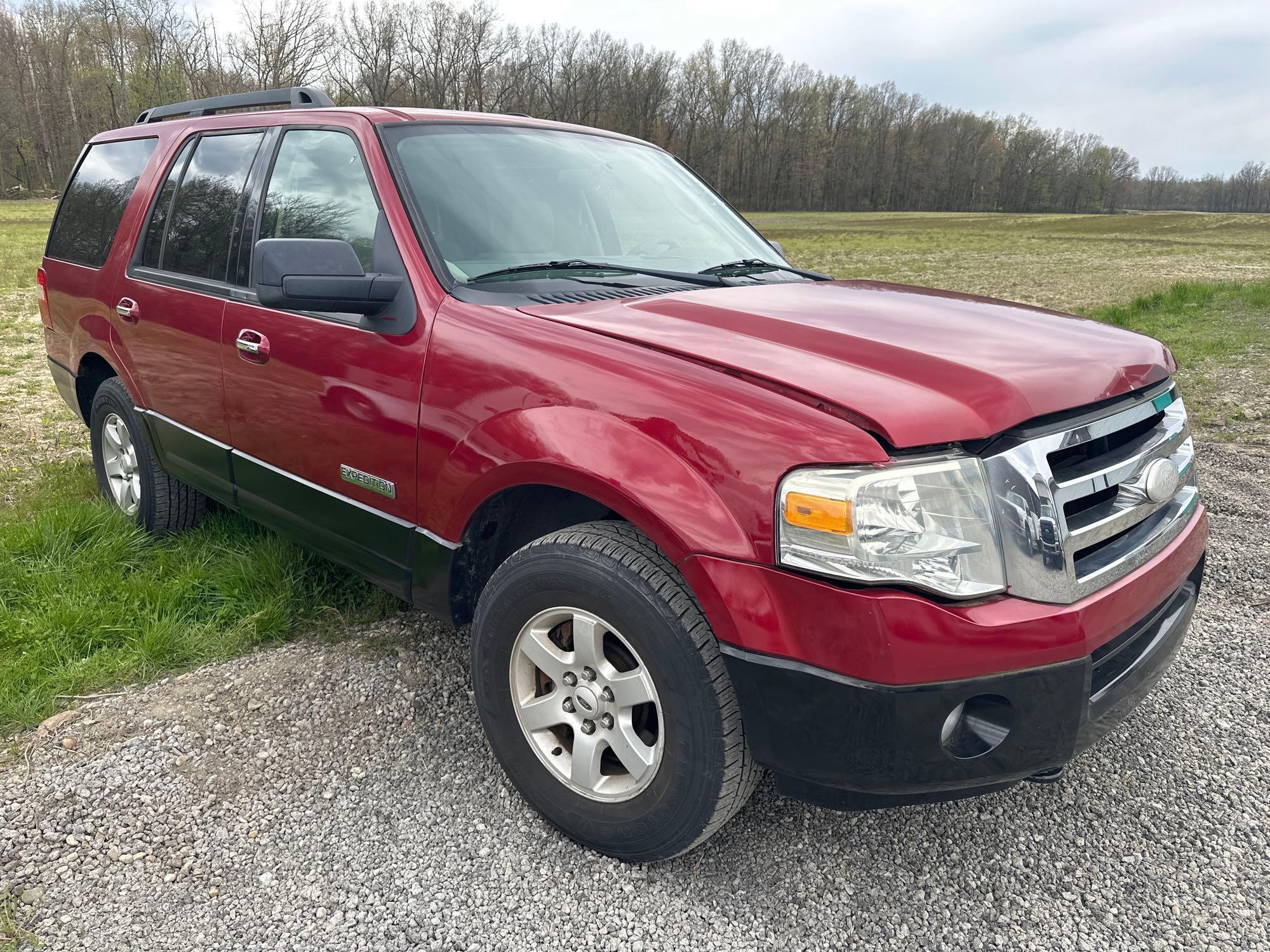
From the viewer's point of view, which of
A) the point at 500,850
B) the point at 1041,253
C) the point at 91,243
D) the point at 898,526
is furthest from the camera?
the point at 1041,253

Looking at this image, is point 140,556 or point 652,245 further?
point 140,556

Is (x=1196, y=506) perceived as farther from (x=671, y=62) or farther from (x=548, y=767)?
(x=671, y=62)

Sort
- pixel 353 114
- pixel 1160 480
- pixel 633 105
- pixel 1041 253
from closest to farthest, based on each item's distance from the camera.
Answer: pixel 1160 480 → pixel 353 114 → pixel 1041 253 → pixel 633 105

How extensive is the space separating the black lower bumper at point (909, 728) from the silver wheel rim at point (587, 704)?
11.2 inches

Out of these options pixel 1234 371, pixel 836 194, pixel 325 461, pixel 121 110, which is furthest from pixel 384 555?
pixel 836 194

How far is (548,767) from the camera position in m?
2.27

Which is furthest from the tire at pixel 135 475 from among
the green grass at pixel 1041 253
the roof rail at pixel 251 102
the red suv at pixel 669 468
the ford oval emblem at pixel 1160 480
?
the green grass at pixel 1041 253

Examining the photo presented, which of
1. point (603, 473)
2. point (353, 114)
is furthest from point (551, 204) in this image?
point (603, 473)

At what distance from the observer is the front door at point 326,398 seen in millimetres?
2557

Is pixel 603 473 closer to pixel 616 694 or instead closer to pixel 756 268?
pixel 616 694

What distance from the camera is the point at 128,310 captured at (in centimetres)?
373

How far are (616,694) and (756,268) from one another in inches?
68.8

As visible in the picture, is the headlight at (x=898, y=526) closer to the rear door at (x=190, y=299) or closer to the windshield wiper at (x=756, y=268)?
the windshield wiper at (x=756, y=268)

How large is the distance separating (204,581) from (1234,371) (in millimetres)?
8889
